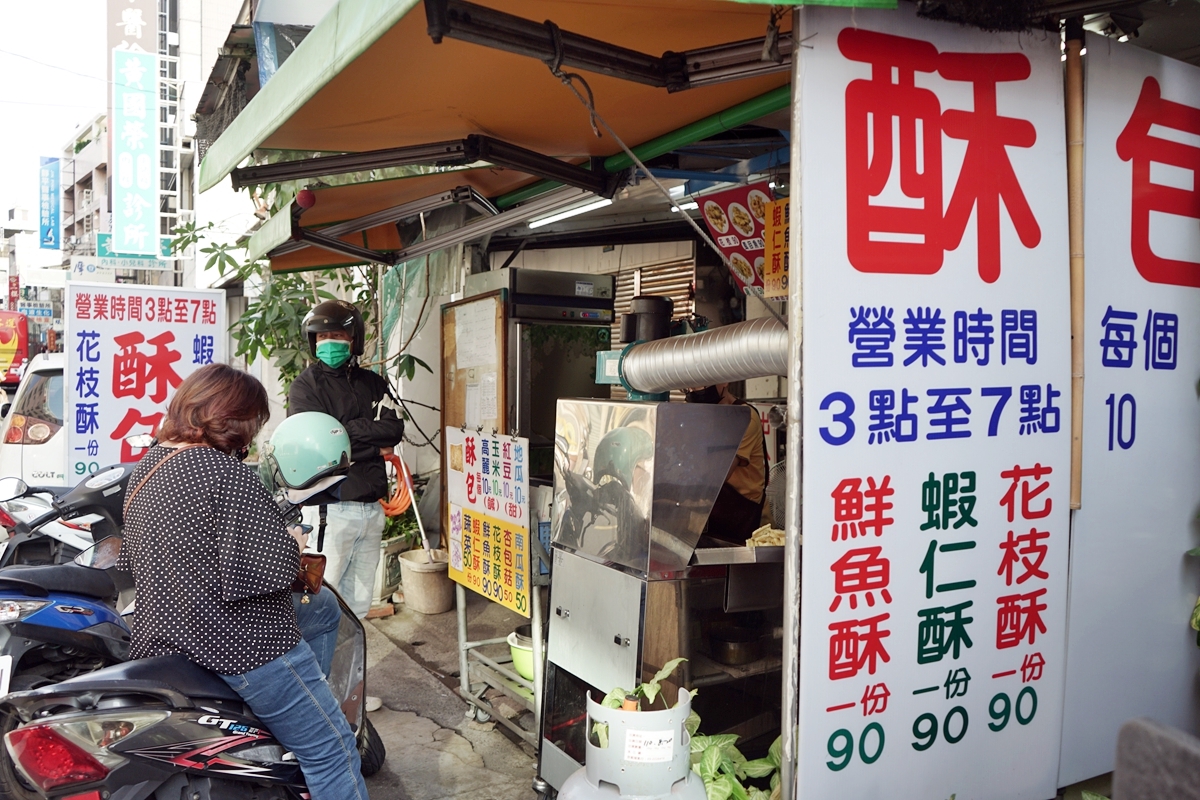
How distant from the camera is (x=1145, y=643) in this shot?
10.3ft

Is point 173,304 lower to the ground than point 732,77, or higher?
lower

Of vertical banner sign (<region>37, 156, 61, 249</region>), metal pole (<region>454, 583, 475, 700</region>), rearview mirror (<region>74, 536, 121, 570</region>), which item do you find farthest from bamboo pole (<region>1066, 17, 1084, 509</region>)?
vertical banner sign (<region>37, 156, 61, 249</region>)

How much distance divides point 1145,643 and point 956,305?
1560 millimetres

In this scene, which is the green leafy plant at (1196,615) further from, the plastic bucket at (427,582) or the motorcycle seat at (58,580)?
the plastic bucket at (427,582)

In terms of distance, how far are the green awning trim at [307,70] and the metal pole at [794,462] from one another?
43.1 inches

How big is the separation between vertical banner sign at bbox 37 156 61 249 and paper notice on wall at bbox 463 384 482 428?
1133 inches

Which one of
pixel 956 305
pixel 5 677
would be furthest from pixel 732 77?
pixel 5 677

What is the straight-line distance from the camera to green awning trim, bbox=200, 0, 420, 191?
7.93 feet

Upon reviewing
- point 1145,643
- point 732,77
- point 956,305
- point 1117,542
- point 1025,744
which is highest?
point 732,77

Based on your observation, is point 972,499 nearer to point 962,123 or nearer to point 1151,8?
point 962,123

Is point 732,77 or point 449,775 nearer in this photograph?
point 732,77

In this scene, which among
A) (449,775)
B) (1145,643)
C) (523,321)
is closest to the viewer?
(1145,643)

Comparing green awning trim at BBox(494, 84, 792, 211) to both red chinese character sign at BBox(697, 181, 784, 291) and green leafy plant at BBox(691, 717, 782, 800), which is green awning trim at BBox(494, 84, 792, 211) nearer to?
red chinese character sign at BBox(697, 181, 784, 291)

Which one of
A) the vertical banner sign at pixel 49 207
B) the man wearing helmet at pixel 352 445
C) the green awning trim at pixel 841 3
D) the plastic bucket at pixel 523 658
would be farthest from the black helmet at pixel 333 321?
the vertical banner sign at pixel 49 207
